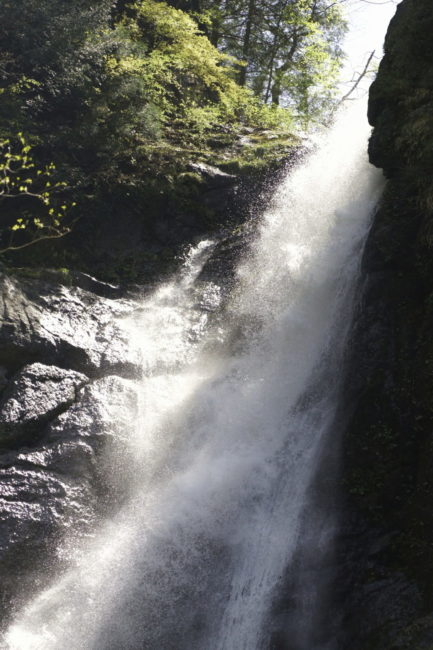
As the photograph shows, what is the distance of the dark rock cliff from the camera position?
571 cm

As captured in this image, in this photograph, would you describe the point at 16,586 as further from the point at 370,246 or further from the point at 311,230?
the point at 311,230

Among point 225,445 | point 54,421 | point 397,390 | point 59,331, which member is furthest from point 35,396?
point 397,390

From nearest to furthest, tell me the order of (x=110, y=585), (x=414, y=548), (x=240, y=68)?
(x=414, y=548), (x=110, y=585), (x=240, y=68)

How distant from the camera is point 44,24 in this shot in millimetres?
12141

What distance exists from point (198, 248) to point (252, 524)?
6.32 m

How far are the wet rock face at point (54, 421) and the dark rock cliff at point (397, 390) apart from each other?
342 centimetres

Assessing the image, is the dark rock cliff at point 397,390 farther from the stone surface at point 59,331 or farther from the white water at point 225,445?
the stone surface at point 59,331

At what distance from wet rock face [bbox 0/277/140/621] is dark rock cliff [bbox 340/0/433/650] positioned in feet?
11.2

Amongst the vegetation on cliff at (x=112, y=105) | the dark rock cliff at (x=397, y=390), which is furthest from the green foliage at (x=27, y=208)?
the dark rock cliff at (x=397, y=390)

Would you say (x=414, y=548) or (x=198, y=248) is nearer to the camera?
(x=414, y=548)

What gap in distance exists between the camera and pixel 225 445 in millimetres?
8305

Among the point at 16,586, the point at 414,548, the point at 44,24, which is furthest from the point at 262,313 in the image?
the point at 44,24

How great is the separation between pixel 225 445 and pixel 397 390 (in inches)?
109

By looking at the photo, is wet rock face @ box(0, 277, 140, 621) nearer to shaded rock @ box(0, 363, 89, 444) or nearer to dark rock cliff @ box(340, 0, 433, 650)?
shaded rock @ box(0, 363, 89, 444)
